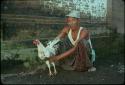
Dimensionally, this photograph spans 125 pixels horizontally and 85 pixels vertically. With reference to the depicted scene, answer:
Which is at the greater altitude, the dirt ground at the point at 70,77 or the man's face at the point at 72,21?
the man's face at the point at 72,21

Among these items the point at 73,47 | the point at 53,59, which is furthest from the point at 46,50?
the point at 73,47

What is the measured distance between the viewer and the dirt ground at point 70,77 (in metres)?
8.49

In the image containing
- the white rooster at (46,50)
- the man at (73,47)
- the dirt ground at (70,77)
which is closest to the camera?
the dirt ground at (70,77)

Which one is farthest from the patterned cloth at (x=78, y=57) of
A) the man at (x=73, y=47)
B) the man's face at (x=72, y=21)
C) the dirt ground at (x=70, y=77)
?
the man's face at (x=72, y=21)

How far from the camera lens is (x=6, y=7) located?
369 inches

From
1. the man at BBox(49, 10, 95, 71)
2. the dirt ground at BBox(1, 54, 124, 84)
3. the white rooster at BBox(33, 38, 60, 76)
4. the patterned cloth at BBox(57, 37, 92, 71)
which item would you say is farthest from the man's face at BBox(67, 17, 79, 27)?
the dirt ground at BBox(1, 54, 124, 84)

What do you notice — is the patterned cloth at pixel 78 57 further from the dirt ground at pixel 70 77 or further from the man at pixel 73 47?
the dirt ground at pixel 70 77

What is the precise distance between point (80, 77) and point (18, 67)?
1580 mm

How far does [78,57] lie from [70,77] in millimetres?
549

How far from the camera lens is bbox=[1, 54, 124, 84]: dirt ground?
849cm

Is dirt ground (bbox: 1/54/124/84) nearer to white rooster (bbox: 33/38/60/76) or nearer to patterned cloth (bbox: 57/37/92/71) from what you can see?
patterned cloth (bbox: 57/37/92/71)

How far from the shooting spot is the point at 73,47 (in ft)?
29.6

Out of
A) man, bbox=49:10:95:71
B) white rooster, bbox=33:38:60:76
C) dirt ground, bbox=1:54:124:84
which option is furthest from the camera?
man, bbox=49:10:95:71

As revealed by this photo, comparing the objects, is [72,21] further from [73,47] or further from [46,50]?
[46,50]
